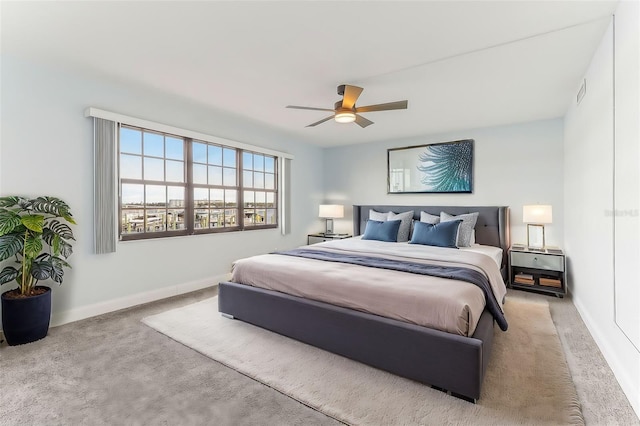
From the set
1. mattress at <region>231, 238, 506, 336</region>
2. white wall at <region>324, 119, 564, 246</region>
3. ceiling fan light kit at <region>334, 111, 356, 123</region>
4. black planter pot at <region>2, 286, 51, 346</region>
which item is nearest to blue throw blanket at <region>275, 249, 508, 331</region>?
mattress at <region>231, 238, 506, 336</region>

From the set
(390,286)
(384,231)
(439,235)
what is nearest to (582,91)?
(439,235)

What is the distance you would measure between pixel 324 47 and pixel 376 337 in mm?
2253

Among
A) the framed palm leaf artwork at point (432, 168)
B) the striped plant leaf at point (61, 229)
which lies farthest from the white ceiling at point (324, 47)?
the striped plant leaf at point (61, 229)

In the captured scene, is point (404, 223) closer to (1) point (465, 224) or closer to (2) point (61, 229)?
(1) point (465, 224)

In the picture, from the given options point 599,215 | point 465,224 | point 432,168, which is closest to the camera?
point 599,215

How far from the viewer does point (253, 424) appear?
1652 mm

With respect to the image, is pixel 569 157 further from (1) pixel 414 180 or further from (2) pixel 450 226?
(1) pixel 414 180

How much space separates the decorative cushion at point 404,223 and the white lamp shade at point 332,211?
1.05m

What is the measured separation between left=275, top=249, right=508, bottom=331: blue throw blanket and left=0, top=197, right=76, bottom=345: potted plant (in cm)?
213

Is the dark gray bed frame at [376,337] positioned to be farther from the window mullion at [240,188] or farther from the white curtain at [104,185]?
the window mullion at [240,188]

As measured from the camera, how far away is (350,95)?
2879mm

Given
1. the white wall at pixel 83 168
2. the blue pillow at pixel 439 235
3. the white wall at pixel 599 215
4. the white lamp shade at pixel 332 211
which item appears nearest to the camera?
the white wall at pixel 599 215

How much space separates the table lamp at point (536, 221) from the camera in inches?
159

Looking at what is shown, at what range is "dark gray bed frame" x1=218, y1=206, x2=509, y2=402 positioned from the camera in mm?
1814
